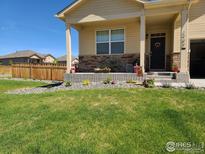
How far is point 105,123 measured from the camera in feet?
13.9

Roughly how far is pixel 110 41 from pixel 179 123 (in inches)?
318

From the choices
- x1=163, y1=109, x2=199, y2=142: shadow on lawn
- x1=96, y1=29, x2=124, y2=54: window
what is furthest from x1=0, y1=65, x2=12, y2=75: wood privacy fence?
x1=163, y1=109, x2=199, y2=142: shadow on lawn

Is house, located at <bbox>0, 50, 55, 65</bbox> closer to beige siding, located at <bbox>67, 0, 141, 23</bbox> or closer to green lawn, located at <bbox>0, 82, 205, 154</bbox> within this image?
beige siding, located at <bbox>67, 0, 141, 23</bbox>

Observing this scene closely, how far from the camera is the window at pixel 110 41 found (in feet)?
36.7

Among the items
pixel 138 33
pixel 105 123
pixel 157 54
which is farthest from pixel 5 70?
pixel 105 123

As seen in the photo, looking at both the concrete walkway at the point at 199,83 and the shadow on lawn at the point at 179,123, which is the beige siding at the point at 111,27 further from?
the shadow on lawn at the point at 179,123

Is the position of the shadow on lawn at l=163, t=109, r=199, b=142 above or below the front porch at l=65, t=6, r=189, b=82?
below

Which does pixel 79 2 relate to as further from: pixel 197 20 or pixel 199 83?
pixel 199 83

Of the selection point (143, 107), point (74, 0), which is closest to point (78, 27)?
point (74, 0)

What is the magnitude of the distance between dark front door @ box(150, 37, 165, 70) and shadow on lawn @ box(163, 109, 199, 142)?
22.6 ft

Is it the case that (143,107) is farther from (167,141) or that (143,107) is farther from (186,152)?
(186,152)

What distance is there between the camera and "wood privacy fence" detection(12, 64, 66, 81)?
16391mm

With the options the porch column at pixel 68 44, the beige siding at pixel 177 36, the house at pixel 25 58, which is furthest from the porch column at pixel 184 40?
the house at pixel 25 58

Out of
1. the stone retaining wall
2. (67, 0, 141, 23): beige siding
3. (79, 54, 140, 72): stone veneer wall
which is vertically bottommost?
the stone retaining wall
